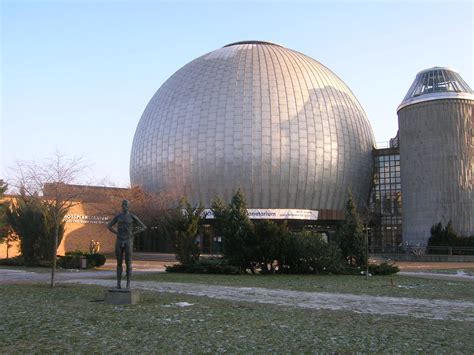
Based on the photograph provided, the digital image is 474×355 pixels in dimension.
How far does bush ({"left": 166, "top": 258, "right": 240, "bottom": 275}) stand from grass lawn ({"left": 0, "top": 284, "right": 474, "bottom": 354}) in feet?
43.2

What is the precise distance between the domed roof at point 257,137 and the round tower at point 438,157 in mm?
7303

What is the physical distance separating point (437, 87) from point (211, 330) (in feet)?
168

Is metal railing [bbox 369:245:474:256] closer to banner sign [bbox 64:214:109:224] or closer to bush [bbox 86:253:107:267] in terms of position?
banner sign [bbox 64:214:109:224]

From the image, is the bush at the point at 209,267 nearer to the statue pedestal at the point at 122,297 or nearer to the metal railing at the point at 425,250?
the statue pedestal at the point at 122,297

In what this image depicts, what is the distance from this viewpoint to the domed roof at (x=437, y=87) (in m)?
54.4

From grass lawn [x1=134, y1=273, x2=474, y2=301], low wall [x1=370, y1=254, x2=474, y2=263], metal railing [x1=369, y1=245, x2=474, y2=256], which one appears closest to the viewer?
grass lawn [x1=134, y1=273, x2=474, y2=301]

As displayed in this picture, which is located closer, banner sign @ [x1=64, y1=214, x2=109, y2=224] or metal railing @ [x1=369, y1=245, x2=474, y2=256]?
metal railing @ [x1=369, y1=245, x2=474, y2=256]

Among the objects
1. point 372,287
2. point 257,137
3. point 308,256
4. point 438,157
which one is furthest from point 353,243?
point 257,137

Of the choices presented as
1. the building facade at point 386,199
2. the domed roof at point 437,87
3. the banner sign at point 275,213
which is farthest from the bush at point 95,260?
the building facade at point 386,199

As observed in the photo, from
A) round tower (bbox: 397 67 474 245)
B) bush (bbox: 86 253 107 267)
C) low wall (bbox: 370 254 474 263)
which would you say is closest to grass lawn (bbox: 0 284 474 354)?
bush (bbox: 86 253 107 267)

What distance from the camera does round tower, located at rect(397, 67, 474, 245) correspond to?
52.4 m

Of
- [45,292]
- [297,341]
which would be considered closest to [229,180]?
[45,292]

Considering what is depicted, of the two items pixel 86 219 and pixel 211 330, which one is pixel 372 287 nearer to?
pixel 211 330

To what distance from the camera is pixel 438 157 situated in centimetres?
5325
